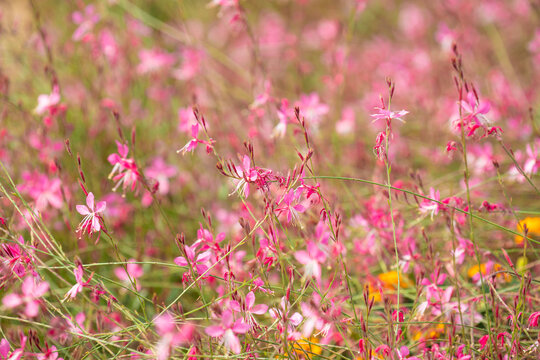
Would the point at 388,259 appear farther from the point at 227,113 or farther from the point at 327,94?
the point at 327,94

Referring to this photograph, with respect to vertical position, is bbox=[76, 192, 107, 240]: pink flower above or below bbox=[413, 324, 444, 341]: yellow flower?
above

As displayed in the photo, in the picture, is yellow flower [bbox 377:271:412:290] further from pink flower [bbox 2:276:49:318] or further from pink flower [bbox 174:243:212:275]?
pink flower [bbox 2:276:49:318]

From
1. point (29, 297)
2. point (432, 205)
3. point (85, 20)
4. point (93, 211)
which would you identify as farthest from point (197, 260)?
point (85, 20)

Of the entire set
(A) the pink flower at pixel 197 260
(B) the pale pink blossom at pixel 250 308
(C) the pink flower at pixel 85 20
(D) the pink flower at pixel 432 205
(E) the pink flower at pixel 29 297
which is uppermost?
(C) the pink flower at pixel 85 20

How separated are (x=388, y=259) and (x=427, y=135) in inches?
53.3

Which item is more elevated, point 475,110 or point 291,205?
point 475,110

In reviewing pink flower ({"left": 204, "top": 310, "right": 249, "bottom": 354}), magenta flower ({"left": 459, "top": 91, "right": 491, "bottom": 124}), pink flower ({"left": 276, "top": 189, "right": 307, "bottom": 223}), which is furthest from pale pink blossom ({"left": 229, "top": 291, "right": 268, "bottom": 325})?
magenta flower ({"left": 459, "top": 91, "right": 491, "bottom": 124})

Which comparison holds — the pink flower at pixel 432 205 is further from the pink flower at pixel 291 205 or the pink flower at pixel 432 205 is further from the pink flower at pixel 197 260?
the pink flower at pixel 197 260

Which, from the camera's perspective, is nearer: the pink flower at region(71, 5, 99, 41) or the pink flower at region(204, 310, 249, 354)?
the pink flower at region(204, 310, 249, 354)

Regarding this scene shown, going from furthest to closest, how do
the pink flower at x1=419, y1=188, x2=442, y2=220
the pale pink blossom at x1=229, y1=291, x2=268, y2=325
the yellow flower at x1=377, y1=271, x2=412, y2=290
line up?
the yellow flower at x1=377, y1=271, x2=412, y2=290
the pink flower at x1=419, y1=188, x2=442, y2=220
the pale pink blossom at x1=229, y1=291, x2=268, y2=325

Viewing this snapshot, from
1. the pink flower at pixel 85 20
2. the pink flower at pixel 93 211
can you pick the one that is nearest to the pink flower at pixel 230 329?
the pink flower at pixel 93 211

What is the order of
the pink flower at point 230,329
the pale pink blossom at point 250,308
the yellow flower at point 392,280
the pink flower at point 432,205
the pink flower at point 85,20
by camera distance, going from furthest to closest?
1. the pink flower at point 85,20
2. the yellow flower at point 392,280
3. the pink flower at point 432,205
4. the pale pink blossom at point 250,308
5. the pink flower at point 230,329

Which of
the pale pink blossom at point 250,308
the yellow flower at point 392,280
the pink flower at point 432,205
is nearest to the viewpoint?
the pale pink blossom at point 250,308

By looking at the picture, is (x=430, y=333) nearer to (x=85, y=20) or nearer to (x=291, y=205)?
(x=291, y=205)
